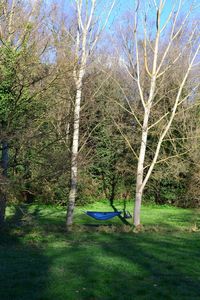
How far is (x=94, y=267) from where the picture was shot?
241 inches

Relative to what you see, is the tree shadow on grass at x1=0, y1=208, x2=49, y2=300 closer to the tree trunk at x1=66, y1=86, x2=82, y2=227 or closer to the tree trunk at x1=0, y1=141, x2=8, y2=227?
the tree trunk at x1=0, y1=141, x2=8, y2=227

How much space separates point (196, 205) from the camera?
21156 mm

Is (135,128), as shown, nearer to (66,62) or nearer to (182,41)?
(182,41)

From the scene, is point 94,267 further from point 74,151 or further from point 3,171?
point 74,151

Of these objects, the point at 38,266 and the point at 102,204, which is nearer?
the point at 38,266

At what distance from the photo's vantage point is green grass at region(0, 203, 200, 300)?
15.4 feet

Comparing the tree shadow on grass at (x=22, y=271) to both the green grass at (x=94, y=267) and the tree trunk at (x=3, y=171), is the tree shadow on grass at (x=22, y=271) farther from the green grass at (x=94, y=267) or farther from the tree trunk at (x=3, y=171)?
the tree trunk at (x=3, y=171)

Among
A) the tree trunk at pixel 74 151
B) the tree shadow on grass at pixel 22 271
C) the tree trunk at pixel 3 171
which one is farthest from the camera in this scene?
the tree trunk at pixel 74 151

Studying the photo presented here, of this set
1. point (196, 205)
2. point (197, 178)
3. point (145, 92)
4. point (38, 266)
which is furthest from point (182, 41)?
point (38, 266)

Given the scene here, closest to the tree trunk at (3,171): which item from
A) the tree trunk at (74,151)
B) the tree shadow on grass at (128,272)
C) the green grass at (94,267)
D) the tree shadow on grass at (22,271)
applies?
the green grass at (94,267)

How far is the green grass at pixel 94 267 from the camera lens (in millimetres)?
4707

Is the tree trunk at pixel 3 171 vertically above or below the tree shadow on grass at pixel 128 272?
above

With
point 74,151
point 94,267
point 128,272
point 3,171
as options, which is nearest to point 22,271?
point 94,267

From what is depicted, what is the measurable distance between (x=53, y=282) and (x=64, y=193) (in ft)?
47.5
